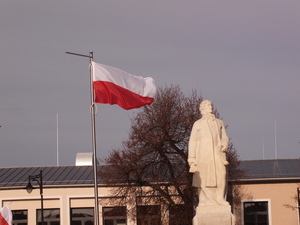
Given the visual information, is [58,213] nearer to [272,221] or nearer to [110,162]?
[110,162]

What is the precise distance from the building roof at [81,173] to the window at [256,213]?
1491mm

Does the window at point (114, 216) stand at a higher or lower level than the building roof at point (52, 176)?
lower

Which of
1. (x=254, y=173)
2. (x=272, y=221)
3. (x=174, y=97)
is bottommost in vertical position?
(x=272, y=221)

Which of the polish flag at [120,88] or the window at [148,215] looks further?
the window at [148,215]

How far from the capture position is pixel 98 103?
22562mm


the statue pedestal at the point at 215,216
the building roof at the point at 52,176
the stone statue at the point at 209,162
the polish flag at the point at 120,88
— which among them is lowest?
the statue pedestal at the point at 215,216

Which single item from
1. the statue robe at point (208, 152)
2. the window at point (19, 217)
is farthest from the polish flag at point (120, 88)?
the window at point (19, 217)

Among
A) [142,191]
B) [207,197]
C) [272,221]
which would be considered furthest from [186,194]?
[207,197]

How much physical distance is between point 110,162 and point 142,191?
8.11 feet

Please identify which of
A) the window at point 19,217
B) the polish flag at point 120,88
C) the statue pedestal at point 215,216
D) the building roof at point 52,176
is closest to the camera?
the statue pedestal at point 215,216

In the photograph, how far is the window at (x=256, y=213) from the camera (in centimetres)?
4484

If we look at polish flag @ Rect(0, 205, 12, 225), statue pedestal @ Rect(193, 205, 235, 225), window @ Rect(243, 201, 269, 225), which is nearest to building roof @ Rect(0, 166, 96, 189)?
window @ Rect(243, 201, 269, 225)

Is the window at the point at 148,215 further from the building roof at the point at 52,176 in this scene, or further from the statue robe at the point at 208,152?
the statue robe at the point at 208,152

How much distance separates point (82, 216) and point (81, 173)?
4206 millimetres
